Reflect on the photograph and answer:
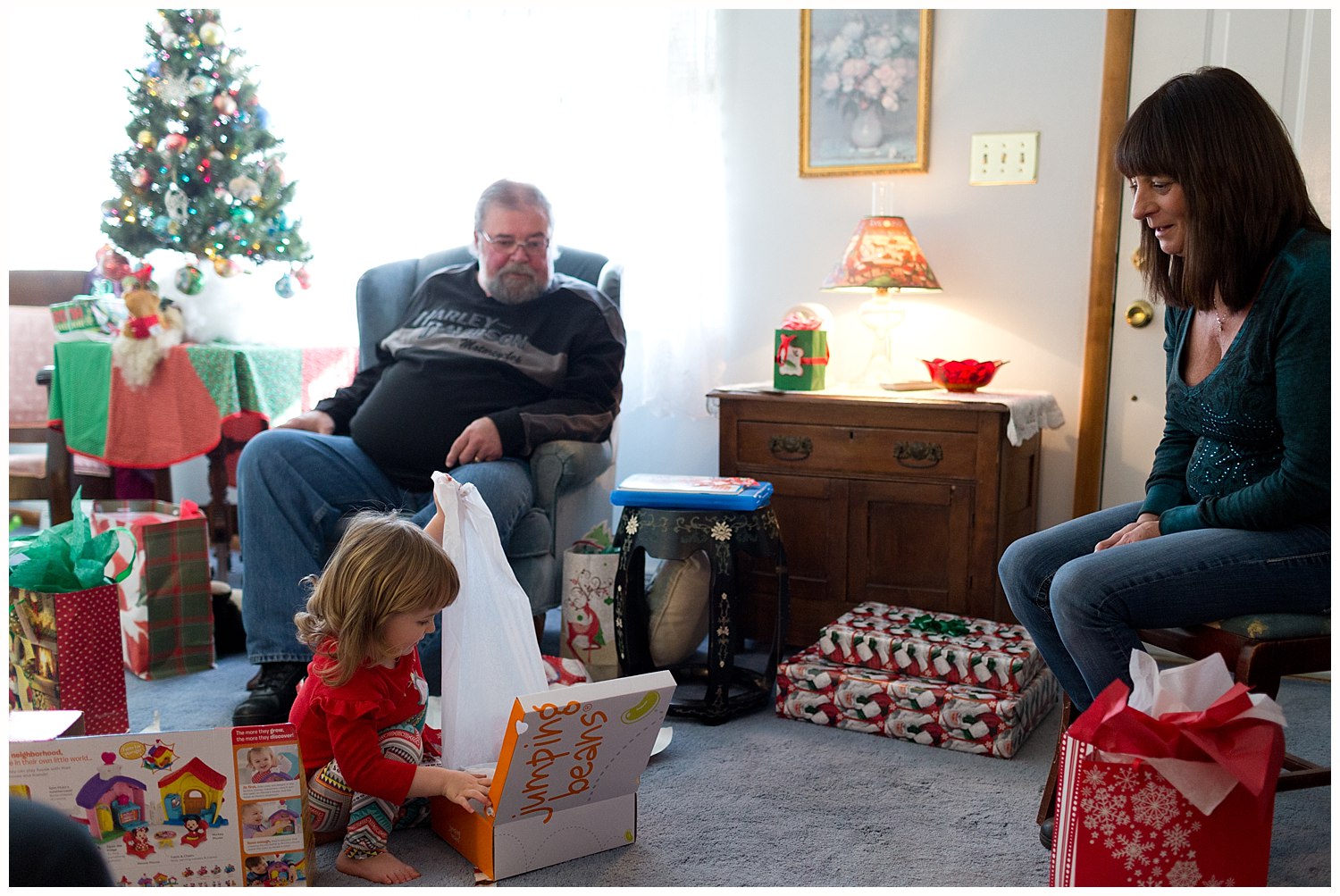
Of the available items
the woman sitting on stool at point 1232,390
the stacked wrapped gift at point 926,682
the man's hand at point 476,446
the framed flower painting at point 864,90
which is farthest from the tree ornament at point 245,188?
the woman sitting on stool at point 1232,390

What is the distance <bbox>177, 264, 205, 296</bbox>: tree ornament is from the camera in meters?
3.18

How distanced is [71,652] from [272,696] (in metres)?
0.36

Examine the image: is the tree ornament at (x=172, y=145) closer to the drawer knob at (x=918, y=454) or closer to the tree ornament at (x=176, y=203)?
the tree ornament at (x=176, y=203)

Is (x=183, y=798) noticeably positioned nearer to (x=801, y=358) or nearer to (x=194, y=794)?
(x=194, y=794)

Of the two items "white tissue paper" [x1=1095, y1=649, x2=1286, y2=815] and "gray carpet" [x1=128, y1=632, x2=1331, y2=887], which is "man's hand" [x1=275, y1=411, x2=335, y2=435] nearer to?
"gray carpet" [x1=128, y1=632, x2=1331, y2=887]

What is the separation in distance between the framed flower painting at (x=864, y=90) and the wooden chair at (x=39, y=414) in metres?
2.12

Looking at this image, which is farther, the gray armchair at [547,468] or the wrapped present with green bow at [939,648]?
the gray armchair at [547,468]

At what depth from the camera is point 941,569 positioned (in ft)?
7.93

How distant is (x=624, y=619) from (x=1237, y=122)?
4.61 ft

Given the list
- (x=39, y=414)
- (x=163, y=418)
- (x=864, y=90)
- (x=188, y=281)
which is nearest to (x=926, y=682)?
(x=864, y=90)

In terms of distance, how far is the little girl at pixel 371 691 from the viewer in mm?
1506

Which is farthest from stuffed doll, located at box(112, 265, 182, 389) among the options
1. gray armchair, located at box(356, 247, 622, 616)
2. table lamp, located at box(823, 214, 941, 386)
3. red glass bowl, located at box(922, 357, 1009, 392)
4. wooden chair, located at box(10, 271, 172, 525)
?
red glass bowl, located at box(922, 357, 1009, 392)

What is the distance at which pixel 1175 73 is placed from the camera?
2.44 meters

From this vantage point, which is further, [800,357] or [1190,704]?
[800,357]
